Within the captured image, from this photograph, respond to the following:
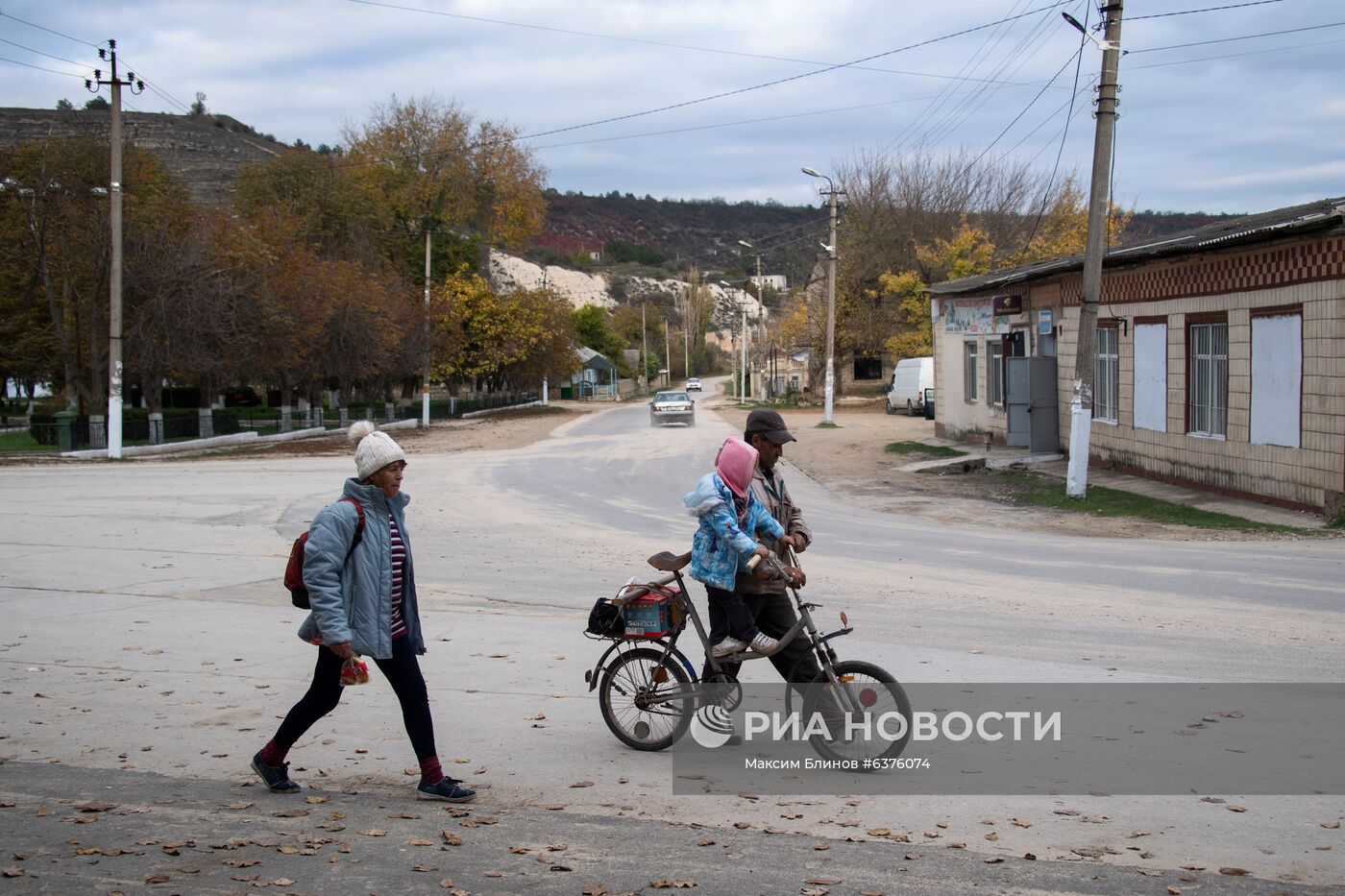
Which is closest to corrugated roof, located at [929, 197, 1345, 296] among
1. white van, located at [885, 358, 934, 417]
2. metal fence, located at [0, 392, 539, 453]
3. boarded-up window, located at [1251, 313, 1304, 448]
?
boarded-up window, located at [1251, 313, 1304, 448]

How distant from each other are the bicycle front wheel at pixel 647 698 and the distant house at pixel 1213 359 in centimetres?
1359

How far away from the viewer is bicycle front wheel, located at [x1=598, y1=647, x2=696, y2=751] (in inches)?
246

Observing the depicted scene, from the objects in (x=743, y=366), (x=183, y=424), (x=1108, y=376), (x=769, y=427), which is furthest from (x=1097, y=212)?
(x=743, y=366)

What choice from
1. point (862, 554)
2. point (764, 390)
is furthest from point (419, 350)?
point (862, 554)

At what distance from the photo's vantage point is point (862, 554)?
47.1 ft

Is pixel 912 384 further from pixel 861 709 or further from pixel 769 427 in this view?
pixel 861 709

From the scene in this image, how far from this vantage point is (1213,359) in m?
20.4

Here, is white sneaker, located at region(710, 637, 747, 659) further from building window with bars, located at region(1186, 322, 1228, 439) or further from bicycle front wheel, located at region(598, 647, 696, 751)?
building window with bars, located at region(1186, 322, 1228, 439)

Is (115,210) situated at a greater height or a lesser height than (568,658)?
greater

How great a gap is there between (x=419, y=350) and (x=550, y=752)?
50.2 m

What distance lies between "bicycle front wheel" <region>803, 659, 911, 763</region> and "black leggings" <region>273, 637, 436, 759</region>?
1.91m

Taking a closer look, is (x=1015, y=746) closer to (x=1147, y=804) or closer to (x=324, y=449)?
(x=1147, y=804)

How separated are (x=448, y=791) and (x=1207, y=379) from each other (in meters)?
18.6

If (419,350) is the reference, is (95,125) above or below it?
above
